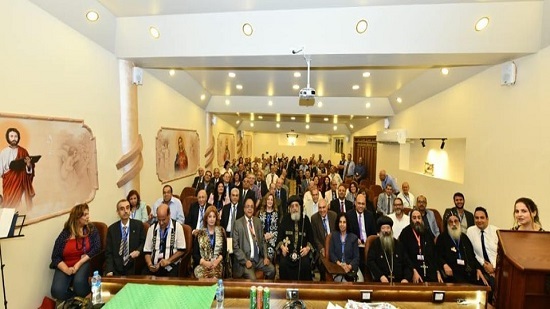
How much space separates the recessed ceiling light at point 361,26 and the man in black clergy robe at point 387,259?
246cm

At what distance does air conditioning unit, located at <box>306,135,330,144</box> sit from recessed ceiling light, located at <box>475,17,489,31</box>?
14.7m

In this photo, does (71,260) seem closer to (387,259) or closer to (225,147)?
(387,259)

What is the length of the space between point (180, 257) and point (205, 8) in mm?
3257

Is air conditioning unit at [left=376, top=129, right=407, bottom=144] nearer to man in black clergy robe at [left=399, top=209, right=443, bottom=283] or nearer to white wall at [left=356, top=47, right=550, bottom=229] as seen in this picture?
white wall at [left=356, top=47, right=550, bottom=229]

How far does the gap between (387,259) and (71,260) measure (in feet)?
12.3

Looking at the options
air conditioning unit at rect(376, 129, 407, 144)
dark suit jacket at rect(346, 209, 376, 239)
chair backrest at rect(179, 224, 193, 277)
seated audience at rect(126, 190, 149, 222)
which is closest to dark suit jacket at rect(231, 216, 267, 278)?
chair backrest at rect(179, 224, 193, 277)

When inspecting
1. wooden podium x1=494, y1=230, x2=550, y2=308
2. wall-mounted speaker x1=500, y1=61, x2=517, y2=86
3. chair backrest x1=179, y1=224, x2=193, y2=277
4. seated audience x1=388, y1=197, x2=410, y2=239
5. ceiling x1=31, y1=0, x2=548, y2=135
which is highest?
ceiling x1=31, y1=0, x2=548, y2=135

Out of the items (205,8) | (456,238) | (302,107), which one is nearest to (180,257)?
(205,8)

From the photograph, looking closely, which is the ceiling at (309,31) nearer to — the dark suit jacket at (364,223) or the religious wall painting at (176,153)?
the religious wall painting at (176,153)

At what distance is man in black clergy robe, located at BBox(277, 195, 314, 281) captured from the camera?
3877 millimetres

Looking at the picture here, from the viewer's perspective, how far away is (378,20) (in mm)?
3797

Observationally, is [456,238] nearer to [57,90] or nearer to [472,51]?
[472,51]

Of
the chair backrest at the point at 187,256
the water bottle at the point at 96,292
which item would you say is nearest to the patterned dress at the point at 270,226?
the chair backrest at the point at 187,256

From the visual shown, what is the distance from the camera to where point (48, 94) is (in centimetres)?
341
